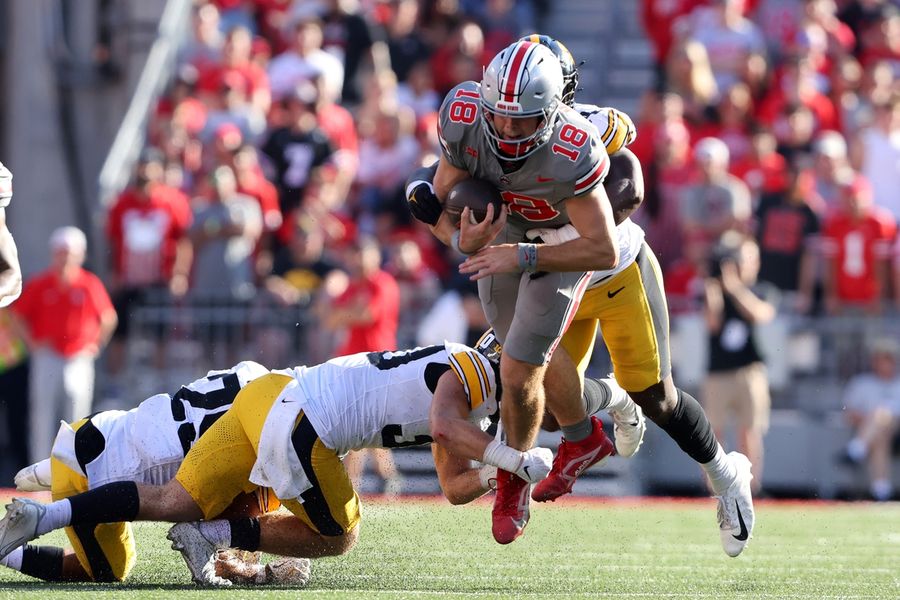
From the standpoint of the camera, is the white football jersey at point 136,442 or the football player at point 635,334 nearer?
the white football jersey at point 136,442

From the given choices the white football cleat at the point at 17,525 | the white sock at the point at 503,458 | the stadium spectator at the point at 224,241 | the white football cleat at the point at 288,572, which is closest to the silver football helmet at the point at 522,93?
the white sock at the point at 503,458

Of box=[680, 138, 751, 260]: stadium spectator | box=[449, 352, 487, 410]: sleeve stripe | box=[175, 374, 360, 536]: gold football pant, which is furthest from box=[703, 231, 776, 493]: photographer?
box=[175, 374, 360, 536]: gold football pant

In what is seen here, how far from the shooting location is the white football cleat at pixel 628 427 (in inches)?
300

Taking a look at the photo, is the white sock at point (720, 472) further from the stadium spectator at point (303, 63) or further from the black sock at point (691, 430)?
the stadium spectator at point (303, 63)

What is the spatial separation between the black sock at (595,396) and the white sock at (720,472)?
0.53 metres

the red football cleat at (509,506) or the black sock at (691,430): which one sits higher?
the black sock at (691,430)

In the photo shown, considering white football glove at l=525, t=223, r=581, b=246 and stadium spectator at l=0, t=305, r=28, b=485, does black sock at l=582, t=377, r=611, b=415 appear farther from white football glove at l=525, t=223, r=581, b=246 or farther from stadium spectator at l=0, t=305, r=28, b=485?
stadium spectator at l=0, t=305, r=28, b=485

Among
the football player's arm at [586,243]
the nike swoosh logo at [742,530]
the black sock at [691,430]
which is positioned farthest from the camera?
the nike swoosh logo at [742,530]

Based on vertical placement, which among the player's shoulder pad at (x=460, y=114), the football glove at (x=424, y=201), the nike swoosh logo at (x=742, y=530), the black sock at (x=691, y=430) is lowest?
the nike swoosh logo at (x=742, y=530)

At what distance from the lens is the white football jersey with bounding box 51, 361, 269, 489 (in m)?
6.61

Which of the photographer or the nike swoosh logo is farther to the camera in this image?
the photographer

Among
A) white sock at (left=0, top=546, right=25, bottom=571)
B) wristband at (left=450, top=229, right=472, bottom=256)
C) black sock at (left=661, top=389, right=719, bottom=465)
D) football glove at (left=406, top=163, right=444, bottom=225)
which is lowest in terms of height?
white sock at (left=0, top=546, right=25, bottom=571)

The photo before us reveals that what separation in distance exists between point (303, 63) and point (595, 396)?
6344 millimetres

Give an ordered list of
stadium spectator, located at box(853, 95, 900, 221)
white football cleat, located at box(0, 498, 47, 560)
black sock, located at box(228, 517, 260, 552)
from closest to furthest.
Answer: white football cleat, located at box(0, 498, 47, 560)
black sock, located at box(228, 517, 260, 552)
stadium spectator, located at box(853, 95, 900, 221)
